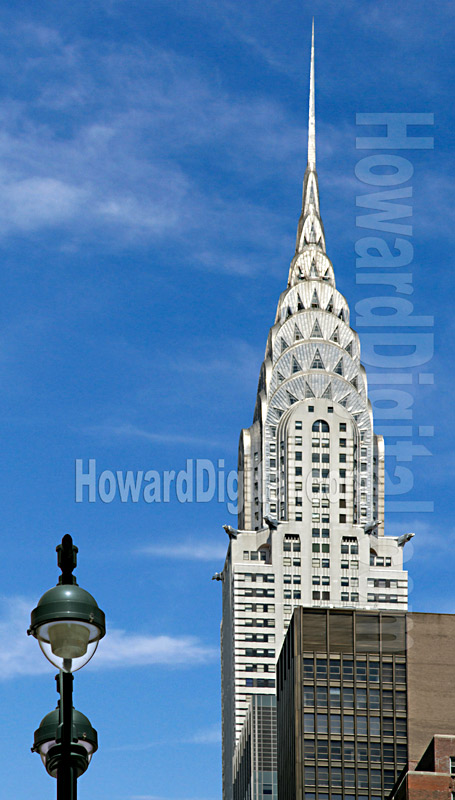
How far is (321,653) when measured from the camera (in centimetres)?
17162

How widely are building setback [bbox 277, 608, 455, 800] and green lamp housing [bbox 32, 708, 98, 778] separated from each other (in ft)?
447

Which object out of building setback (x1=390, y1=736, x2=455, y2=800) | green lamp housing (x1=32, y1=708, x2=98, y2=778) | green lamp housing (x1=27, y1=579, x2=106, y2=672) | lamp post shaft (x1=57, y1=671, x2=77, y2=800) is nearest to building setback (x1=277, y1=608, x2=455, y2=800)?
building setback (x1=390, y1=736, x2=455, y2=800)

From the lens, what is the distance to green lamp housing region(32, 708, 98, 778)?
98.0 ft

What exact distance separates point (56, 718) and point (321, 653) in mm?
142639

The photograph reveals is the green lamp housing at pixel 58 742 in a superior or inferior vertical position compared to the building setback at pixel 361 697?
inferior

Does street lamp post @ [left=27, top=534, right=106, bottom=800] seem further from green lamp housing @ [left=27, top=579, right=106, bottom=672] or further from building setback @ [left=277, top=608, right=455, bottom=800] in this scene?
building setback @ [left=277, top=608, right=455, bottom=800]

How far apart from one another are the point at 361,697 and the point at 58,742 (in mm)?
143392

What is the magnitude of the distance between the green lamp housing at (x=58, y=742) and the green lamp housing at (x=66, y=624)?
197cm

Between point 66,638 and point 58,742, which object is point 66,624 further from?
point 58,742

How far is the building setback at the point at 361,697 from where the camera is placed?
166m

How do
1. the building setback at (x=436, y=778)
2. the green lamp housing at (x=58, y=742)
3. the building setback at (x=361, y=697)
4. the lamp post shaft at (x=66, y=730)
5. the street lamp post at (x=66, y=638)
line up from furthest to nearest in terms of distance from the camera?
1. the building setback at (x=361, y=697)
2. the building setback at (x=436, y=778)
3. the green lamp housing at (x=58, y=742)
4. the lamp post shaft at (x=66, y=730)
5. the street lamp post at (x=66, y=638)

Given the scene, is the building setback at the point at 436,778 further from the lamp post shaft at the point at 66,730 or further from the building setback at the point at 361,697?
the lamp post shaft at the point at 66,730

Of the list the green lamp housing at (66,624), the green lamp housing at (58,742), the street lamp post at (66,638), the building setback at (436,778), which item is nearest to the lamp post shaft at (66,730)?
the street lamp post at (66,638)

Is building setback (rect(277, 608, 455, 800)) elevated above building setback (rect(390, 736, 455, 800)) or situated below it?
above
